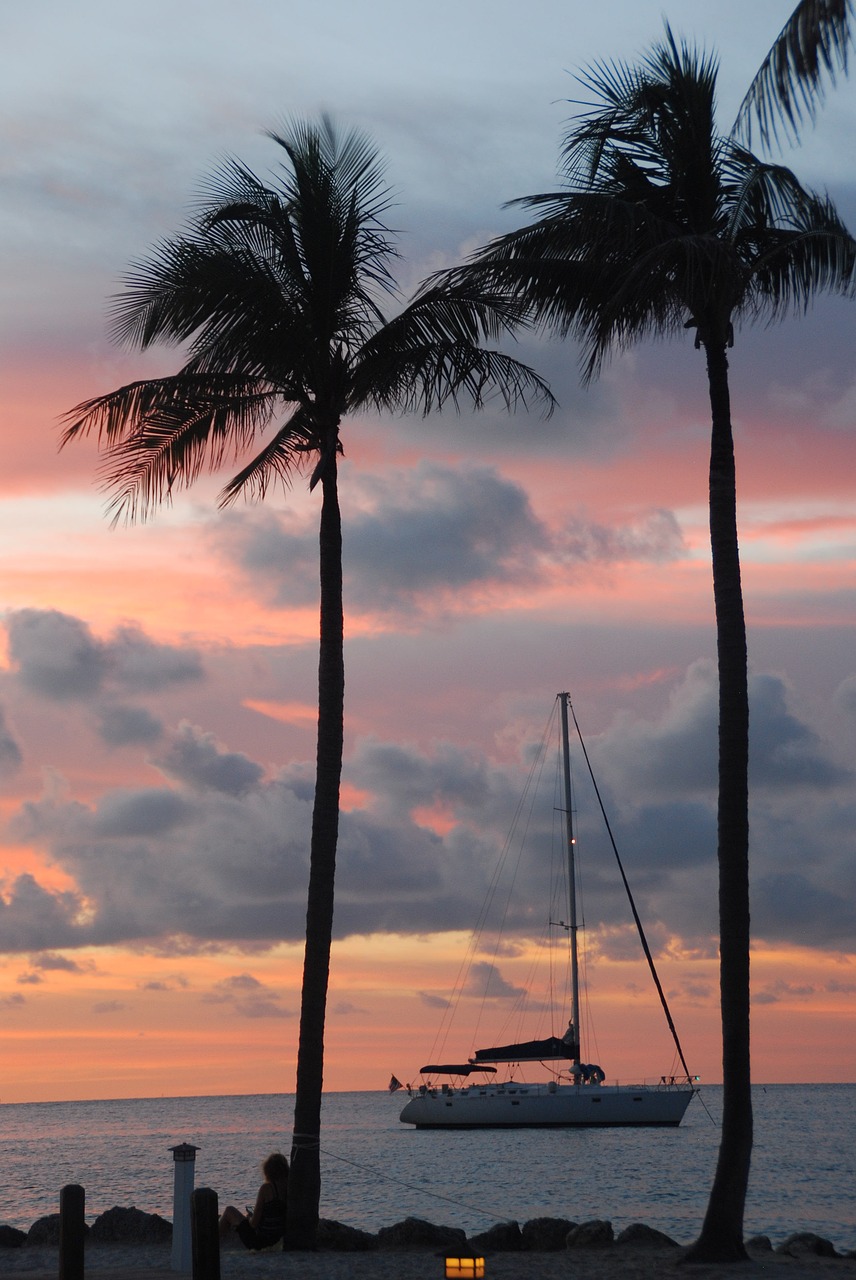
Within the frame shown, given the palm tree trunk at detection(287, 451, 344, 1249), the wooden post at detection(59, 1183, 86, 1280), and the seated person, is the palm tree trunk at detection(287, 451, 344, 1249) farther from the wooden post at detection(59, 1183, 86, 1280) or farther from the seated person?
the wooden post at detection(59, 1183, 86, 1280)

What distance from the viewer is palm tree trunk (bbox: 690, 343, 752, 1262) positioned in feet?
53.5

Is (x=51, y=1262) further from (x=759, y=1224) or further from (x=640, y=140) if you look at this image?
(x=759, y=1224)

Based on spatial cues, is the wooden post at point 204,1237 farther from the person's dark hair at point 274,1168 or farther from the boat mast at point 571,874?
the boat mast at point 571,874

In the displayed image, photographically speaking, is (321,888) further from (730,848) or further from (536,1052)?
(536,1052)

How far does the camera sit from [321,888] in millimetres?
18297

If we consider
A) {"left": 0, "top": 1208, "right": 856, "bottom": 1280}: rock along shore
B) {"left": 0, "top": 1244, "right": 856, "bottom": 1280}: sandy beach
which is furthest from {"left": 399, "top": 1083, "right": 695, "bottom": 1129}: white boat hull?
{"left": 0, "top": 1244, "right": 856, "bottom": 1280}: sandy beach

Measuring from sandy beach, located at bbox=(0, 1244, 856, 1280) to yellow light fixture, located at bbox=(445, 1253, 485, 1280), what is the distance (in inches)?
111

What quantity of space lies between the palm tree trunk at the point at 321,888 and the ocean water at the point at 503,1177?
1.95m

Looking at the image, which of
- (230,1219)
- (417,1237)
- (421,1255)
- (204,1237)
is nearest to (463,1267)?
(204,1237)

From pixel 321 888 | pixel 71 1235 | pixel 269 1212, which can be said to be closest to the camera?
pixel 71 1235

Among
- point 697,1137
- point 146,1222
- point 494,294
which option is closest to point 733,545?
point 494,294

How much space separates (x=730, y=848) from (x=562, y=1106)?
59.8 meters

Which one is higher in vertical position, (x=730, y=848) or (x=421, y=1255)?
(x=730, y=848)

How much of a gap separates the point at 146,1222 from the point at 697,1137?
97.9 m
